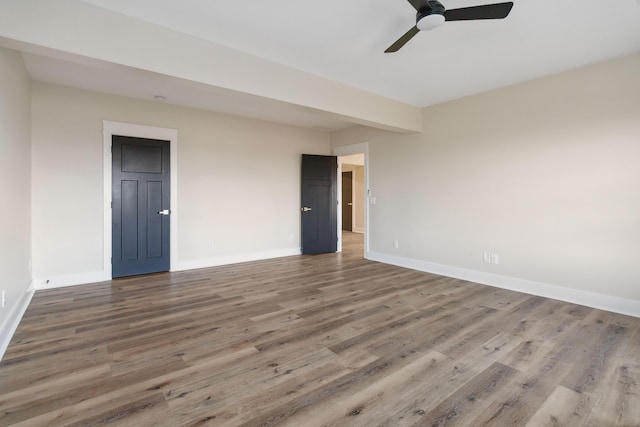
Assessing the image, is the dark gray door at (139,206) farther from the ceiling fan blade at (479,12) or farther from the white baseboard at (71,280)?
the ceiling fan blade at (479,12)

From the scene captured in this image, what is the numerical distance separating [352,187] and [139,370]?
9545mm

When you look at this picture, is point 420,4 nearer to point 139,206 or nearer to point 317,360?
point 317,360

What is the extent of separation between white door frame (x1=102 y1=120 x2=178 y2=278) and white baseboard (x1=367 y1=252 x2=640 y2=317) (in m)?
3.86

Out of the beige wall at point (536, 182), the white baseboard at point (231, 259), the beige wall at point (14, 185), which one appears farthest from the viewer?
the white baseboard at point (231, 259)

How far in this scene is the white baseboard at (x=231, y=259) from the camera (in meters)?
5.08

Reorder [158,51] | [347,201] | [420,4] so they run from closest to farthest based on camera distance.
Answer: [420,4] → [158,51] → [347,201]

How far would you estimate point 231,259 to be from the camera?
556cm

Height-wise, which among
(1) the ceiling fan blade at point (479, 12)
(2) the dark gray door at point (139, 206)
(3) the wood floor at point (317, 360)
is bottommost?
(3) the wood floor at point (317, 360)

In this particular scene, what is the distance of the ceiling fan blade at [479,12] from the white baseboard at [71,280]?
515 cm

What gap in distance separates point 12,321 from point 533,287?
5634mm

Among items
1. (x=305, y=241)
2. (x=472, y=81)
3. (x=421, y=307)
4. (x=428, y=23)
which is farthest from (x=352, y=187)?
(x=428, y=23)

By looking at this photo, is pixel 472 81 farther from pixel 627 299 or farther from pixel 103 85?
pixel 103 85

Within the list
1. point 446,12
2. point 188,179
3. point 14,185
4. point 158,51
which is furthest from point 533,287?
point 14,185

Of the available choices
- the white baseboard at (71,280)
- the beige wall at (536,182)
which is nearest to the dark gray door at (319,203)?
the beige wall at (536,182)
